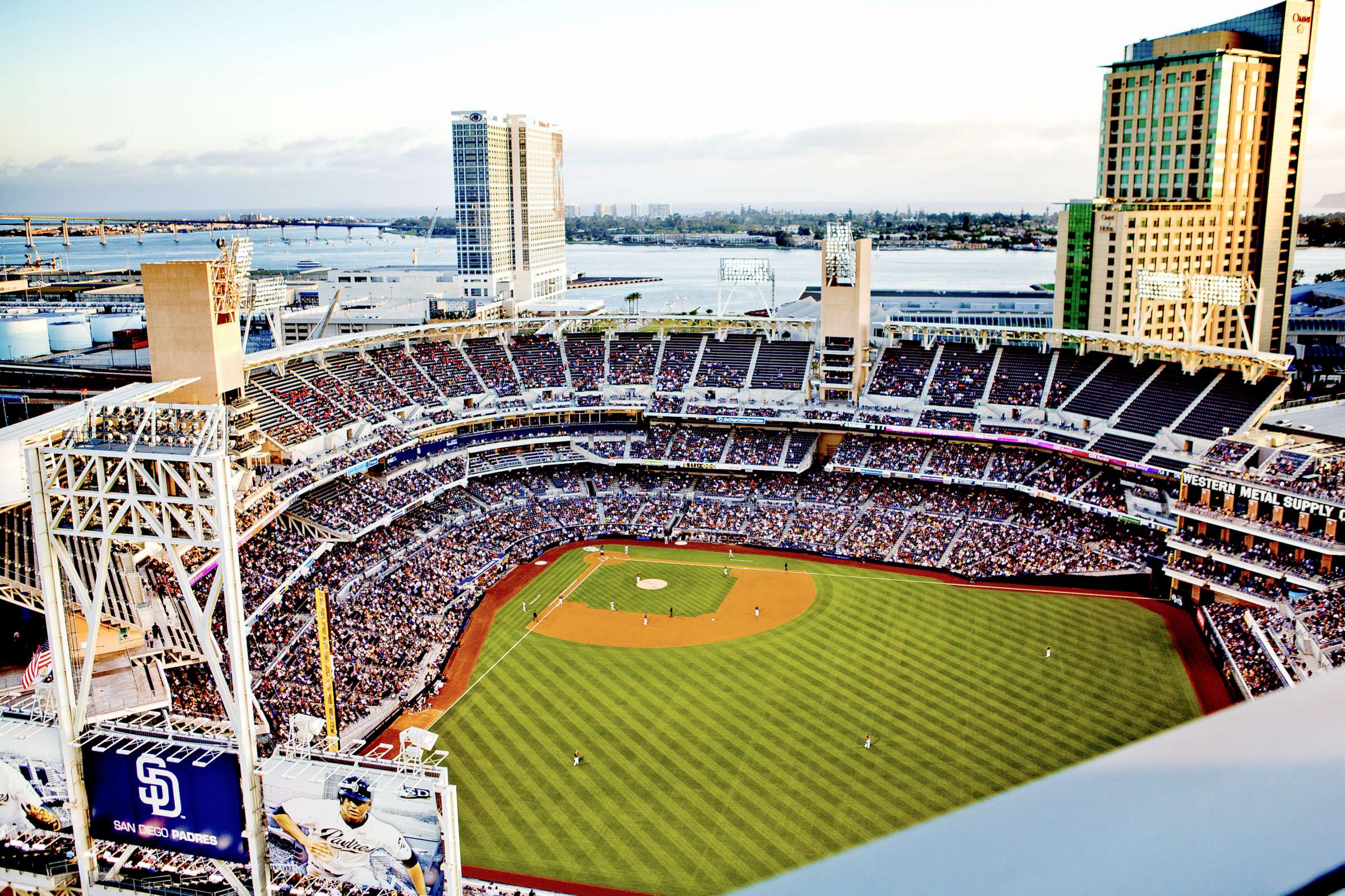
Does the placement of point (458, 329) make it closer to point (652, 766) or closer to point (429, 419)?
point (429, 419)

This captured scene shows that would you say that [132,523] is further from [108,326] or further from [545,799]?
[108,326]

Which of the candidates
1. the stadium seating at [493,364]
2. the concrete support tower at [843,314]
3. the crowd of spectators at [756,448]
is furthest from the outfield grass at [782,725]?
Result: the stadium seating at [493,364]

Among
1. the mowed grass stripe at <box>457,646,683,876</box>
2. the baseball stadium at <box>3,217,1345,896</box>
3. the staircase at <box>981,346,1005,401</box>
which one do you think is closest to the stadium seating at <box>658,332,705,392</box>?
the baseball stadium at <box>3,217,1345,896</box>

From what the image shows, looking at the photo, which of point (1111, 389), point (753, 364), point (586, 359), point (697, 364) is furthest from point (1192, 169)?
point (586, 359)

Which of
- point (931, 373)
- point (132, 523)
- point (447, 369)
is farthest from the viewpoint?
point (447, 369)

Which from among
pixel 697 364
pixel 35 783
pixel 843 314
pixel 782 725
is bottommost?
pixel 782 725

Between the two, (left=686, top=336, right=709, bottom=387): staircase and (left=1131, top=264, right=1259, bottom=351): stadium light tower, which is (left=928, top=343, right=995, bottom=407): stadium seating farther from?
(left=686, top=336, right=709, bottom=387): staircase
